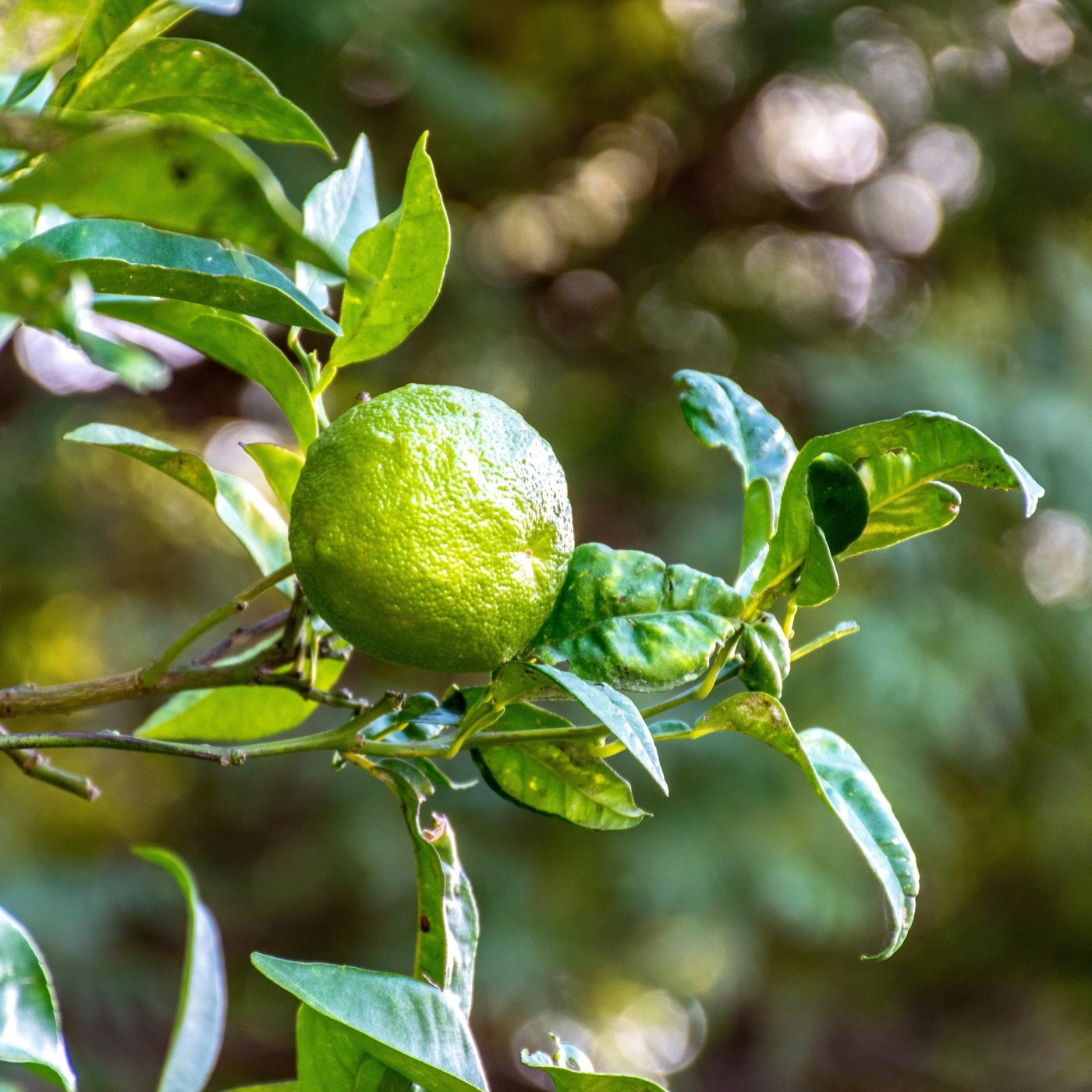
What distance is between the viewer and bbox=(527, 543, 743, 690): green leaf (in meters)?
0.33

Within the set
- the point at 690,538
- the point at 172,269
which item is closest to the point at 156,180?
the point at 172,269

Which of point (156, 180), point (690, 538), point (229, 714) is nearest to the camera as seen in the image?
point (156, 180)

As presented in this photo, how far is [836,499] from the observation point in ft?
1.14

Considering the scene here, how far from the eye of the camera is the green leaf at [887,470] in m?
0.35

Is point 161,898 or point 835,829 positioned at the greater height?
point 835,829

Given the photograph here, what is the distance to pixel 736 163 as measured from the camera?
111 inches

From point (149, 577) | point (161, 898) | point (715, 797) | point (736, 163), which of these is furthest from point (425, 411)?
point (736, 163)

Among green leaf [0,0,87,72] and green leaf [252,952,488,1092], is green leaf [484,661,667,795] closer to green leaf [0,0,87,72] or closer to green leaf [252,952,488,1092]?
green leaf [252,952,488,1092]

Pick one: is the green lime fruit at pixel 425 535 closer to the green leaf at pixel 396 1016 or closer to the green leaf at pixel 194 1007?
the green leaf at pixel 396 1016

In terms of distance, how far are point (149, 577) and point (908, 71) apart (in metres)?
2.09

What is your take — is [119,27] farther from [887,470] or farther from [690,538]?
[690,538]

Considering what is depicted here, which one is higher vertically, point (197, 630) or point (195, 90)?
point (195, 90)

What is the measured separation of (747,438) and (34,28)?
0.27 m

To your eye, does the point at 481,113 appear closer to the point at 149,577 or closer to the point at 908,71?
the point at 908,71
